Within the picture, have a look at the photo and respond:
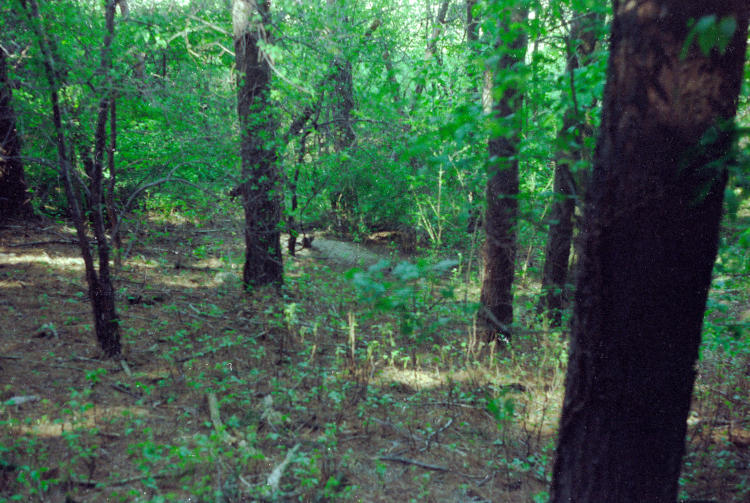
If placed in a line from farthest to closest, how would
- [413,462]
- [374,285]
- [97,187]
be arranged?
[97,187] → [413,462] → [374,285]

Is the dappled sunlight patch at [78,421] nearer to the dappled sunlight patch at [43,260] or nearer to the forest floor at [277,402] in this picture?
the forest floor at [277,402]

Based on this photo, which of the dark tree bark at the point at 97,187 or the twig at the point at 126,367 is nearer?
the dark tree bark at the point at 97,187

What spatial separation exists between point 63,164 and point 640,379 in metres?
5.09

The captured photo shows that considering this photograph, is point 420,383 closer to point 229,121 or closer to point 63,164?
point 63,164

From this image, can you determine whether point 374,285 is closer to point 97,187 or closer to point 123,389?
point 123,389

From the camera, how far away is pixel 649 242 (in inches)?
84.0

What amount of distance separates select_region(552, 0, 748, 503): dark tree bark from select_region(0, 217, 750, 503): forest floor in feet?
1.40

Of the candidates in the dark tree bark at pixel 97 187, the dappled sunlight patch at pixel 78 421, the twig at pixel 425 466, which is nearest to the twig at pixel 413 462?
the twig at pixel 425 466

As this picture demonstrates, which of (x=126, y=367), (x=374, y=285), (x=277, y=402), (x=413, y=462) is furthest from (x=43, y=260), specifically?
(x=374, y=285)

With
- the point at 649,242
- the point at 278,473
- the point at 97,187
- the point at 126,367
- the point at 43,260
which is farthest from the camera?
the point at 43,260

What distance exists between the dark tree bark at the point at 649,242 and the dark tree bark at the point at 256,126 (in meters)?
5.53

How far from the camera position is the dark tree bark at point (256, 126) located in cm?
720

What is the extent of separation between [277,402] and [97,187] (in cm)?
288

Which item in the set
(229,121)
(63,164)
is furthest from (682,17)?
(229,121)
